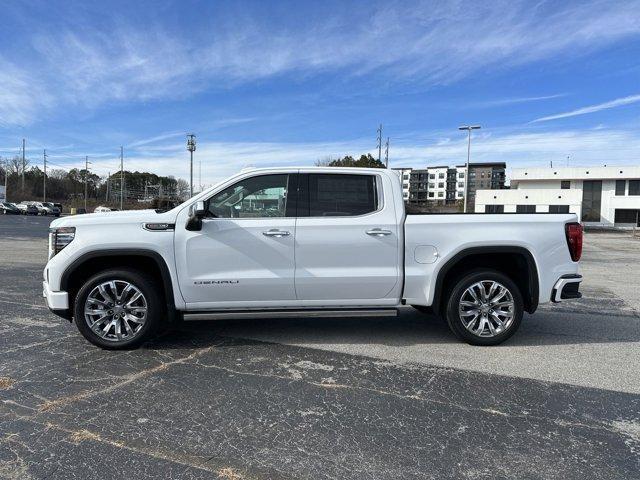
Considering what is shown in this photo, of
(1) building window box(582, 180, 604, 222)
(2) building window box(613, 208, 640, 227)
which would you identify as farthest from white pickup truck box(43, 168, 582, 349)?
(1) building window box(582, 180, 604, 222)

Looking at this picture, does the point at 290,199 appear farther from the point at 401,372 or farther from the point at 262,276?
the point at 401,372

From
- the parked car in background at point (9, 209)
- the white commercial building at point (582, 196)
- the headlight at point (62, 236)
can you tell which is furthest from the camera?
the parked car in background at point (9, 209)

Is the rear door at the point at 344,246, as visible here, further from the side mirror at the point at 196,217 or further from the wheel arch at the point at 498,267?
the side mirror at the point at 196,217

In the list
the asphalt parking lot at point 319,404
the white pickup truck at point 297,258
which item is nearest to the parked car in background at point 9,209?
the asphalt parking lot at point 319,404

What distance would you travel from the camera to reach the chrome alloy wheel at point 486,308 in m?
5.37

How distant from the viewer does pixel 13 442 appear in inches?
128

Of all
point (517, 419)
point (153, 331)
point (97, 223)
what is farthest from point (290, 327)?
point (517, 419)

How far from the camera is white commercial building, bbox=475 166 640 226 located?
55.9 meters

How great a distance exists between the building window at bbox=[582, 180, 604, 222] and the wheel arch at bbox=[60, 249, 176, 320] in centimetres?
6347

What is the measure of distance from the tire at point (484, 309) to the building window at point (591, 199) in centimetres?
6144

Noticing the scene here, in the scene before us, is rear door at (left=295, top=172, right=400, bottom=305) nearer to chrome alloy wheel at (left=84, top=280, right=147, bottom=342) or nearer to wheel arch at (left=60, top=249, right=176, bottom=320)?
wheel arch at (left=60, top=249, right=176, bottom=320)

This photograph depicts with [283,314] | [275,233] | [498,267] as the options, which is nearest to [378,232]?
[275,233]

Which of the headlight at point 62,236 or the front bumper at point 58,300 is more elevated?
the headlight at point 62,236

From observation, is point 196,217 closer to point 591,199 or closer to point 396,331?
point 396,331
